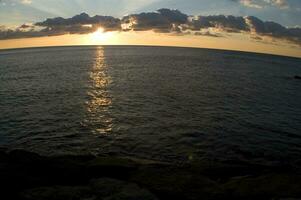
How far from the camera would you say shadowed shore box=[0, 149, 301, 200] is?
17.6 m

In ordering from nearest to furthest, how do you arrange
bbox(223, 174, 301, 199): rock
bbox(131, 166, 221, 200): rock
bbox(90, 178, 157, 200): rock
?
1. bbox(90, 178, 157, 200): rock
2. bbox(223, 174, 301, 199): rock
3. bbox(131, 166, 221, 200): rock

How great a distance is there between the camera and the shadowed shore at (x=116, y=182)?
17594mm

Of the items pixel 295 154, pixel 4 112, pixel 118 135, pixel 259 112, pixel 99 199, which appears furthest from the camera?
pixel 259 112

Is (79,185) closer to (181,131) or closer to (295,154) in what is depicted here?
(181,131)

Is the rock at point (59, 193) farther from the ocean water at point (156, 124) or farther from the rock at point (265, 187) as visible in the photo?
the ocean water at point (156, 124)

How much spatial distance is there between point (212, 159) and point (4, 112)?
3245 cm

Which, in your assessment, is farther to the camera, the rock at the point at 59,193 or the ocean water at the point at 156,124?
the ocean water at the point at 156,124

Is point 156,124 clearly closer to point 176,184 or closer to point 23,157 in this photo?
point 23,157

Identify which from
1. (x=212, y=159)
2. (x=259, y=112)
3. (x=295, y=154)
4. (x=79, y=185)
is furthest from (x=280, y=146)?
(x=79, y=185)

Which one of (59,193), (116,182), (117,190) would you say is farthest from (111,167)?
(59,193)

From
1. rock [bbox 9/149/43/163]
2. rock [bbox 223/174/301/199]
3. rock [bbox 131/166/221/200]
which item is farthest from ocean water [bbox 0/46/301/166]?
rock [bbox 223/174/301/199]

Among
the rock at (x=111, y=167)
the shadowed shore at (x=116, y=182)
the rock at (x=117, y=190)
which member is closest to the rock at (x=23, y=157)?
the shadowed shore at (x=116, y=182)

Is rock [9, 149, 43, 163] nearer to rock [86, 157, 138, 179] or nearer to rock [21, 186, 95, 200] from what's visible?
rock [86, 157, 138, 179]

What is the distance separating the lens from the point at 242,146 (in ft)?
105
